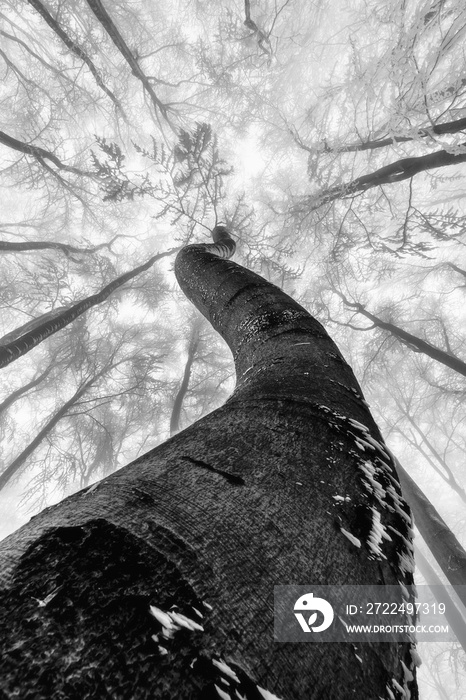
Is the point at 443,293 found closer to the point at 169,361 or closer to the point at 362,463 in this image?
the point at 169,361

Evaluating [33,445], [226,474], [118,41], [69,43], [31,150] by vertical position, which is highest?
[118,41]

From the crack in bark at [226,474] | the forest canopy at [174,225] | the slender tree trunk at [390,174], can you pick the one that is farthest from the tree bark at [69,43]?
the crack in bark at [226,474]

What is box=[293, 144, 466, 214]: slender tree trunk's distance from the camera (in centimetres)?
365

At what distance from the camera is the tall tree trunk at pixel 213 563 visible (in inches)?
9.9

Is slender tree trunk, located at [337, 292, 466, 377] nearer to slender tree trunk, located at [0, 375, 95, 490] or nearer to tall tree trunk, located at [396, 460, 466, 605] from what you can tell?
tall tree trunk, located at [396, 460, 466, 605]

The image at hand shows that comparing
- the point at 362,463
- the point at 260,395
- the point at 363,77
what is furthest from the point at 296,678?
the point at 363,77

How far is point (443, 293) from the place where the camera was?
34.7 ft

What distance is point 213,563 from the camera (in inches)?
13.5

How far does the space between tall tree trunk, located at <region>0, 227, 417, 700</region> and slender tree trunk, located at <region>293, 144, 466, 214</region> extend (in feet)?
12.9

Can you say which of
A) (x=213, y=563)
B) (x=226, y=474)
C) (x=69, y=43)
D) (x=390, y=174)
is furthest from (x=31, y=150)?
(x=213, y=563)

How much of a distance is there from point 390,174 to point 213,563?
521 cm

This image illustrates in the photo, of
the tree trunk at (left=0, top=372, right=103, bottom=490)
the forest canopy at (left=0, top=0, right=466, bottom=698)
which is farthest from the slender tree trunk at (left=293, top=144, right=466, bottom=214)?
the tree trunk at (left=0, top=372, right=103, bottom=490)

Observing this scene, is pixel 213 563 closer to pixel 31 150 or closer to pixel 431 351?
pixel 431 351

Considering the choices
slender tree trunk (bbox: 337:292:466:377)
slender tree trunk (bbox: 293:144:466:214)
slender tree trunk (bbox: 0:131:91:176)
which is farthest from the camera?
slender tree trunk (bbox: 337:292:466:377)
